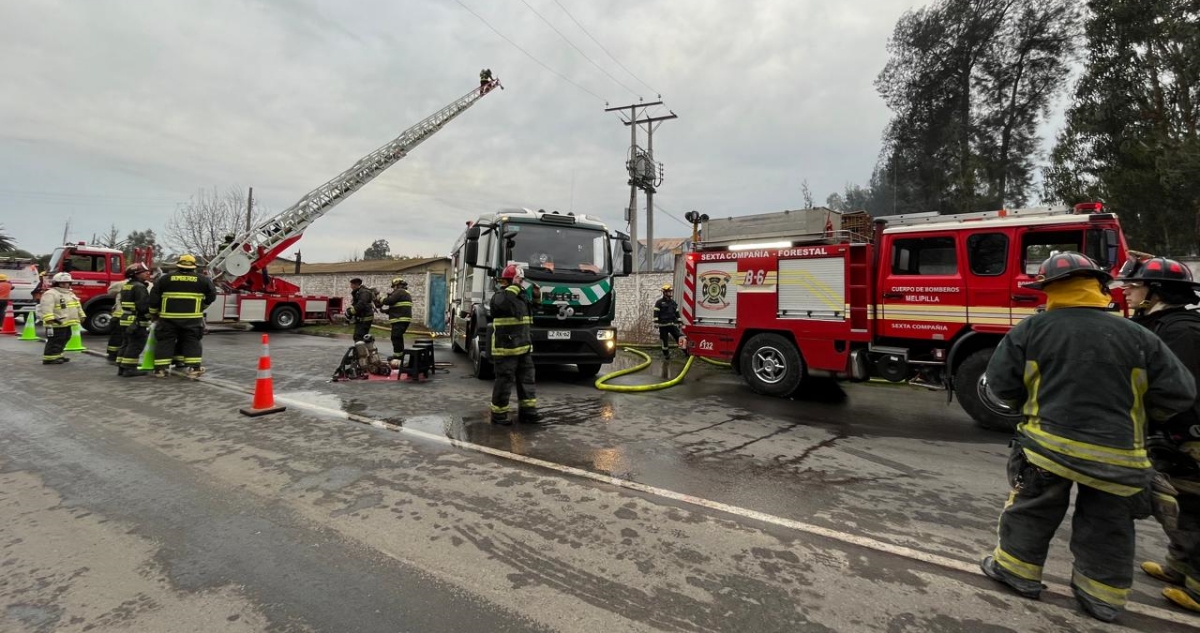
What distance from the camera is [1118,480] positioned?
211cm

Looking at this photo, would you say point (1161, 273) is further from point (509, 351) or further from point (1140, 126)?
point (1140, 126)

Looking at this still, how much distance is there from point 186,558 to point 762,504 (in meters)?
3.29

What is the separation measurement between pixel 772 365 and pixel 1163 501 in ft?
16.3

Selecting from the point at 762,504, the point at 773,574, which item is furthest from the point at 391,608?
the point at 762,504

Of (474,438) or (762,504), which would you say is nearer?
(762,504)

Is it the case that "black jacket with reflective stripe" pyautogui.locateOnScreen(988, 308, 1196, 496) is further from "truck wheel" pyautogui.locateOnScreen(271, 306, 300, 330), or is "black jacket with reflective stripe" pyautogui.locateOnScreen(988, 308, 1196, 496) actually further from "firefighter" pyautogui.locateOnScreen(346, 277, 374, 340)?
"truck wheel" pyautogui.locateOnScreen(271, 306, 300, 330)

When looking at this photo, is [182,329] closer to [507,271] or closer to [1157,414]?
[507,271]

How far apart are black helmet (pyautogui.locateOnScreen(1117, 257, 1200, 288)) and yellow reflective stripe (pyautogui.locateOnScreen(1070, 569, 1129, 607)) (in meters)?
1.46

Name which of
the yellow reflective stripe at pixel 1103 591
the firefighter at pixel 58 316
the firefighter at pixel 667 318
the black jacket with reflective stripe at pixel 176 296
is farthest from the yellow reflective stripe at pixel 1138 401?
the firefighter at pixel 58 316

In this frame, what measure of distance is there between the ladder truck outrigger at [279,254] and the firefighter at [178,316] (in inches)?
360

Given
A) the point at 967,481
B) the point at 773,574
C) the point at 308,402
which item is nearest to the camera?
the point at 773,574

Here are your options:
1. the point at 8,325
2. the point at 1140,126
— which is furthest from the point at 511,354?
the point at 1140,126

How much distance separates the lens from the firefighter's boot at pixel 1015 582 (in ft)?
7.56

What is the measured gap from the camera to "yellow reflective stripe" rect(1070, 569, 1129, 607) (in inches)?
83.9
